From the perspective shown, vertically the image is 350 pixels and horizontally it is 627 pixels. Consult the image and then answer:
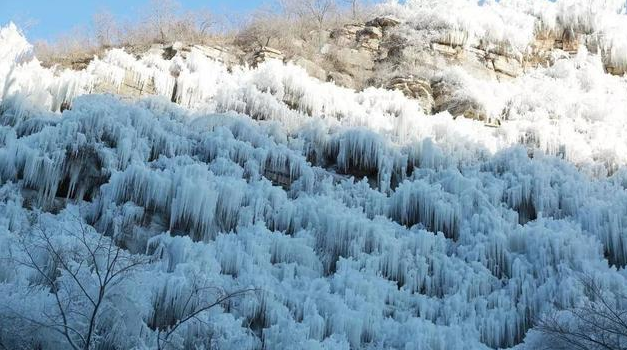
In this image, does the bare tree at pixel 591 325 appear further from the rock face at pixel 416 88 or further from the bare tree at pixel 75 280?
the rock face at pixel 416 88

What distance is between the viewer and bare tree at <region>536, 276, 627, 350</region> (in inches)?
322

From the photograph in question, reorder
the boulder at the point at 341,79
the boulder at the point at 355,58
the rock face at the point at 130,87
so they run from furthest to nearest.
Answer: the boulder at the point at 355,58, the boulder at the point at 341,79, the rock face at the point at 130,87

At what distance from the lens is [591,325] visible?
339 inches

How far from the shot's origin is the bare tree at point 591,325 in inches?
322

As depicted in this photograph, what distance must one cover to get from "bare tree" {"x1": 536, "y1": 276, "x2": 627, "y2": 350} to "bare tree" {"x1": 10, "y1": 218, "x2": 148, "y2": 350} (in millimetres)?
5754

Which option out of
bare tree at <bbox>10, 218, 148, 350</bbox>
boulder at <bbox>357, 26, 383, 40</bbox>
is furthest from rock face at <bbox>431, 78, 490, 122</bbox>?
bare tree at <bbox>10, 218, 148, 350</bbox>

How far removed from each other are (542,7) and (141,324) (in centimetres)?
2233

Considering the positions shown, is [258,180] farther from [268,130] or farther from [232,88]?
[232,88]

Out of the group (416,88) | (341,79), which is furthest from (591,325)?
(341,79)

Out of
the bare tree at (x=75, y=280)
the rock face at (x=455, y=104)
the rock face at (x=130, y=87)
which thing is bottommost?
the bare tree at (x=75, y=280)

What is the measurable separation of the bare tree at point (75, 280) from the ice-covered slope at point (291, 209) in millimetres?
64

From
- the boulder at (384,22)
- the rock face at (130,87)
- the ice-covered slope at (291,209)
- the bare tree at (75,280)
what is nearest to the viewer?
the bare tree at (75,280)

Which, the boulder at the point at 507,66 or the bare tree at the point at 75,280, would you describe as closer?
the bare tree at the point at 75,280

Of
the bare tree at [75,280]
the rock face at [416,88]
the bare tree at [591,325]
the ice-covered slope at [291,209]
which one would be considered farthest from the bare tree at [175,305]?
the rock face at [416,88]
